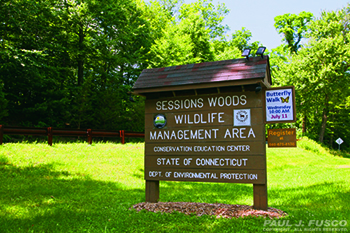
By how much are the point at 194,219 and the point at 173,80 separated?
3.58 meters

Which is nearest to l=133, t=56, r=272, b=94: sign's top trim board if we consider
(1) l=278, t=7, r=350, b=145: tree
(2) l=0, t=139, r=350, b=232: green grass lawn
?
(2) l=0, t=139, r=350, b=232: green grass lawn

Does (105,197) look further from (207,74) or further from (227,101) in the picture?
(207,74)

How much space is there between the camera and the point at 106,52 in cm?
2741

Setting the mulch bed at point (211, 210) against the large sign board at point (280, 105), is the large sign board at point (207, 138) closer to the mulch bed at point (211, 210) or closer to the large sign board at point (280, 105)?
the large sign board at point (280, 105)

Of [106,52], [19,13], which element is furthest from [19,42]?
[106,52]

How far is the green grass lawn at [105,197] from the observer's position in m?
5.65

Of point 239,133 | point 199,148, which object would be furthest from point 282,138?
point 199,148

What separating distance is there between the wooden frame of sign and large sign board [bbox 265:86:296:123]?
0.23 meters

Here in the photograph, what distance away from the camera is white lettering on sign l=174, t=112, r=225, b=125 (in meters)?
7.22

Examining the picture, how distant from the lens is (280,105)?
6.90 metres

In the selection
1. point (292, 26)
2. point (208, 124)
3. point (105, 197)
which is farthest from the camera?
point (292, 26)

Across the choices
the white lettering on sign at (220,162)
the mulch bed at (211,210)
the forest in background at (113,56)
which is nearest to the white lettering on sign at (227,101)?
the white lettering on sign at (220,162)

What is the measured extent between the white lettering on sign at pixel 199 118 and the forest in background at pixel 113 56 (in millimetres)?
14129

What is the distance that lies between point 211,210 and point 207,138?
69.4 inches
